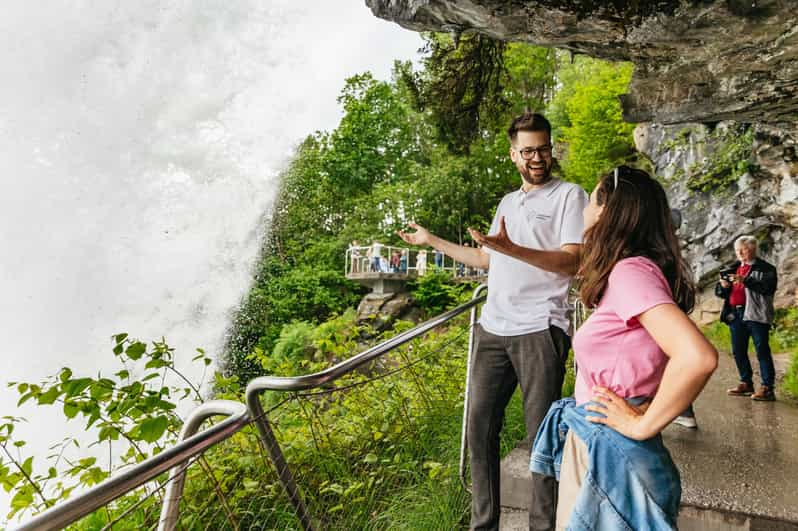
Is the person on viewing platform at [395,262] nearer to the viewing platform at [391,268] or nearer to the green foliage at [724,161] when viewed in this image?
the viewing platform at [391,268]

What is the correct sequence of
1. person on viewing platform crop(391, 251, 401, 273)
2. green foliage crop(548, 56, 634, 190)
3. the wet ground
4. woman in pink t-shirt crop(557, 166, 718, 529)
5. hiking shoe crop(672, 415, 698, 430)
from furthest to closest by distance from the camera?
person on viewing platform crop(391, 251, 401, 273) → green foliage crop(548, 56, 634, 190) → hiking shoe crop(672, 415, 698, 430) → the wet ground → woman in pink t-shirt crop(557, 166, 718, 529)

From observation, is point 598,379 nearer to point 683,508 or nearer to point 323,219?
point 683,508

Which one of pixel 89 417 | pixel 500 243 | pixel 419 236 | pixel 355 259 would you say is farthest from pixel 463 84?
pixel 355 259

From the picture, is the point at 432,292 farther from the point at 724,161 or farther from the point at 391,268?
the point at 724,161

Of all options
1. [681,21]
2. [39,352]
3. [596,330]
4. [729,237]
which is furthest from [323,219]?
[596,330]

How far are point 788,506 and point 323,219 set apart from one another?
2871 cm

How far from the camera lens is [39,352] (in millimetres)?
29000

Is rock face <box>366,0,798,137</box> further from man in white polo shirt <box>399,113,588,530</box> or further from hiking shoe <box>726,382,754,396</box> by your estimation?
hiking shoe <box>726,382,754,396</box>

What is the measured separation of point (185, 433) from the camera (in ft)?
4.00

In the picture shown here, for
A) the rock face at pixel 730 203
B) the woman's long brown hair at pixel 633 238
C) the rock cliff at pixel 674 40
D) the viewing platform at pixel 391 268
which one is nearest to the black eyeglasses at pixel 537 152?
the woman's long brown hair at pixel 633 238

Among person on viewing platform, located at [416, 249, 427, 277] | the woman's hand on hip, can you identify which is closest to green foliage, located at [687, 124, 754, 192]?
the woman's hand on hip

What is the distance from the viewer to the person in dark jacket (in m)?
4.26

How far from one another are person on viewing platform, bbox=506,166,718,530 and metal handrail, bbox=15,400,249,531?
0.70 meters

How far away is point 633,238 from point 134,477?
41.3 inches
